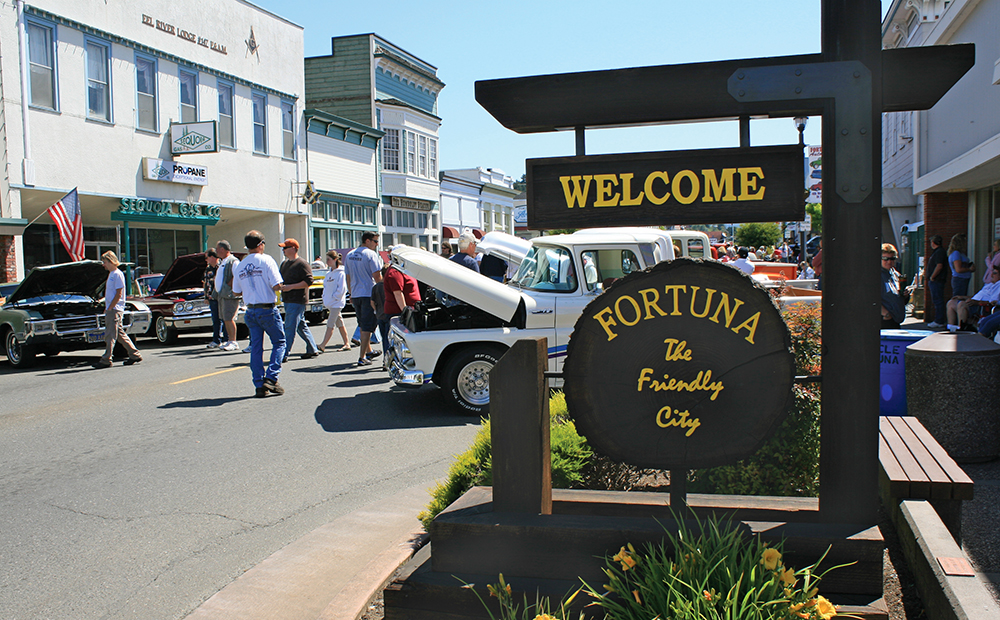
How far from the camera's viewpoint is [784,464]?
380 centimetres

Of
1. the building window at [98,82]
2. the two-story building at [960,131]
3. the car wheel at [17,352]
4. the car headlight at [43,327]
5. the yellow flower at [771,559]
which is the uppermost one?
the building window at [98,82]

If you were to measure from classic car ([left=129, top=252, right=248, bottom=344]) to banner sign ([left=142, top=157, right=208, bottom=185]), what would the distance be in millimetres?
5846

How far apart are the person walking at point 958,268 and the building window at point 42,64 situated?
65.5 ft

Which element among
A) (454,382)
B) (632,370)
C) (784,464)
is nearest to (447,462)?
(454,382)

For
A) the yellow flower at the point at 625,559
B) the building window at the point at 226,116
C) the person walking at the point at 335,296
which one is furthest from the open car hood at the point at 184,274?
the yellow flower at the point at 625,559

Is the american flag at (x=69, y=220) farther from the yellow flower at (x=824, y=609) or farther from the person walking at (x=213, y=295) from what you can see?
the yellow flower at (x=824, y=609)

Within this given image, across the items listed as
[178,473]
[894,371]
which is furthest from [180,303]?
[894,371]

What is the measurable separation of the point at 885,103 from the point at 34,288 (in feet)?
44.8

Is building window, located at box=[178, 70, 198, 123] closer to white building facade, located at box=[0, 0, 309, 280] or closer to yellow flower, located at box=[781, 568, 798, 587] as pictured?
white building facade, located at box=[0, 0, 309, 280]

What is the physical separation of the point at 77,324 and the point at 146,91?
11508 mm

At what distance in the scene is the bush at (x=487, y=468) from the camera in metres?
3.78

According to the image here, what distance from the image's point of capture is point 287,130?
28359mm

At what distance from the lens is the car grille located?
499 inches

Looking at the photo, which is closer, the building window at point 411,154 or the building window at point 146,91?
the building window at point 146,91
